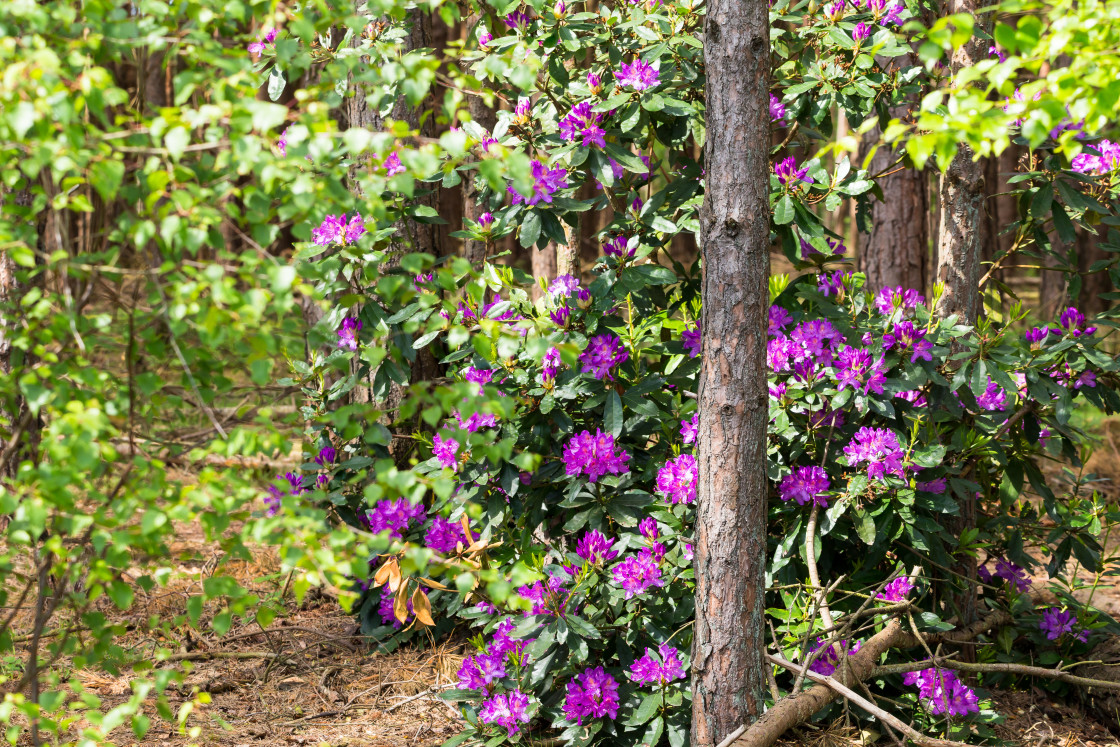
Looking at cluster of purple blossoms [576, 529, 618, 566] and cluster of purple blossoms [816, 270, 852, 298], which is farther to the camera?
cluster of purple blossoms [816, 270, 852, 298]

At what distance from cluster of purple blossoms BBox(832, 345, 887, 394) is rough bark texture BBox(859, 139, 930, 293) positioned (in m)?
2.10

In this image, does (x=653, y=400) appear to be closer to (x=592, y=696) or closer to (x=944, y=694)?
(x=592, y=696)

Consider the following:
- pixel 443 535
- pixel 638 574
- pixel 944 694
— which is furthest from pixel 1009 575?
pixel 443 535

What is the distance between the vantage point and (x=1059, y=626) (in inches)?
133

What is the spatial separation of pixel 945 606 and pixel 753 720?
1.23m

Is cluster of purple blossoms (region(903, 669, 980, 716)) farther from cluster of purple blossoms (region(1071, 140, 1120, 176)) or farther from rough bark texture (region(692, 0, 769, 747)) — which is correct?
cluster of purple blossoms (region(1071, 140, 1120, 176))

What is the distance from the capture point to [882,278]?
4855 millimetres

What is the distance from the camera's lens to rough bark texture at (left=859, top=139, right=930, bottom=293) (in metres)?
4.77

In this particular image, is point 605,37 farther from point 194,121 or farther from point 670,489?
point 194,121

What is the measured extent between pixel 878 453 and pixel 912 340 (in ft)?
1.29

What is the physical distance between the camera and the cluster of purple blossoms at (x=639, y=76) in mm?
2793

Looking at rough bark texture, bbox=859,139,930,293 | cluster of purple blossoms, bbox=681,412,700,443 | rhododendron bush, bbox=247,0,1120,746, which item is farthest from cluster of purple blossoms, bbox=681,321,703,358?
rough bark texture, bbox=859,139,930,293

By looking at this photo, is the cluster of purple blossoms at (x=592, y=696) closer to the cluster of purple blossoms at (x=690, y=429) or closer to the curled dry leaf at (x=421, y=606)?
the curled dry leaf at (x=421, y=606)

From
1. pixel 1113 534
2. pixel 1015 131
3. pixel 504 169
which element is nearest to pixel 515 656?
pixel 504 169
